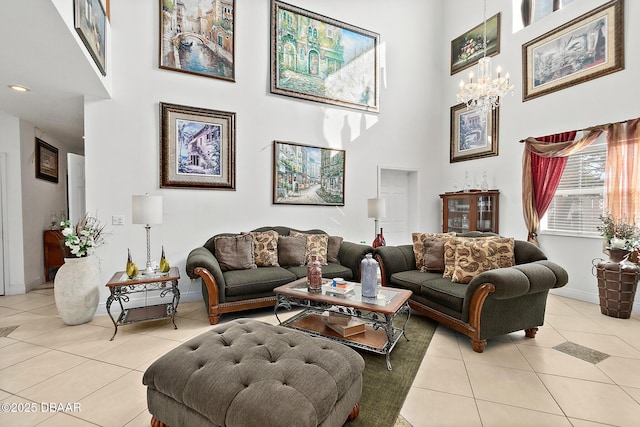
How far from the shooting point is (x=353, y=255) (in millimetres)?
3963

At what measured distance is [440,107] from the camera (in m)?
6.21

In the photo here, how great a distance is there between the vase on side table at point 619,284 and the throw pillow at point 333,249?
314cm

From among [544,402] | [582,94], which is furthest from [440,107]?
[544,402]

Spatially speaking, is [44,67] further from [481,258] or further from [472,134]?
[472,134]

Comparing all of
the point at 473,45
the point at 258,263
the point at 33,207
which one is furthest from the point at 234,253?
the point at 473,45

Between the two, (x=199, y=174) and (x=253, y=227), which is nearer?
(x=199, y=174)

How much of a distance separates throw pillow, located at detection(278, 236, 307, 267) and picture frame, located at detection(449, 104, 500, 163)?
3750 millimetres

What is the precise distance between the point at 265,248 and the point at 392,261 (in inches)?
62.9

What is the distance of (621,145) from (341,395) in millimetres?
4478

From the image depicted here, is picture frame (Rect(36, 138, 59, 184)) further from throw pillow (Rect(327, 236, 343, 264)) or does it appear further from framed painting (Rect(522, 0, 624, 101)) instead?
framed painting (Rect(522, 0, 624, 101))

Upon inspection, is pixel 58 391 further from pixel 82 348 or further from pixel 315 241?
pixel 315 241

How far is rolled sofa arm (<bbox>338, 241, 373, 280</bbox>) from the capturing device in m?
3.88

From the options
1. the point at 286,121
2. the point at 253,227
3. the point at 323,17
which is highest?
the point at 323,17

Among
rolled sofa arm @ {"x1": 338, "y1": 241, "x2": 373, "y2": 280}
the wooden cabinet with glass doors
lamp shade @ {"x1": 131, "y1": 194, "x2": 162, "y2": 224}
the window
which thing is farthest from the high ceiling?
Result: the window
